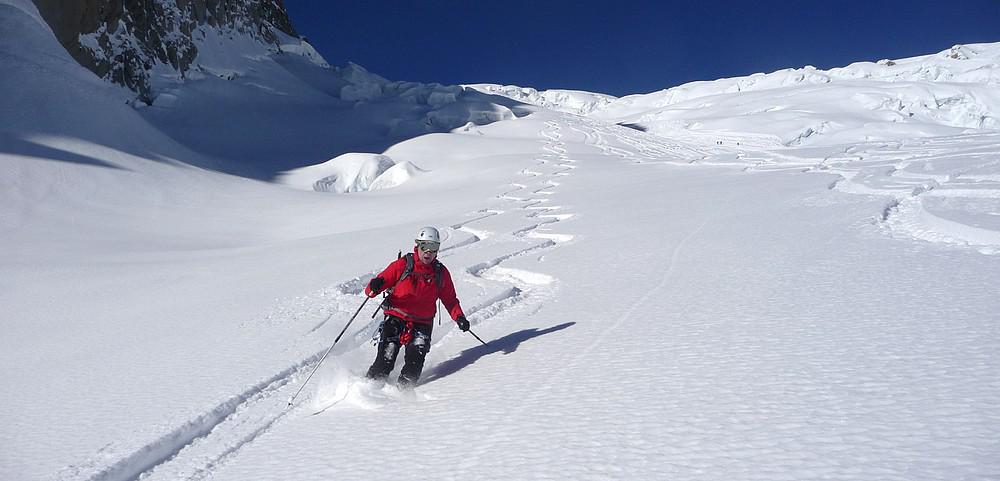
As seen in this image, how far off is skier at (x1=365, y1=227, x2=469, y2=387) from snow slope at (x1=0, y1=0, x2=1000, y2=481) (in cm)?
31

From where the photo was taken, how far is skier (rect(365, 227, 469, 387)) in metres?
4.19

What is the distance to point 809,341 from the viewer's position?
3.37 m

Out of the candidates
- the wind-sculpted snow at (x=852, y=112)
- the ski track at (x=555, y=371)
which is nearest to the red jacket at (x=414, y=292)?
the ski track at (x=555, y=371)

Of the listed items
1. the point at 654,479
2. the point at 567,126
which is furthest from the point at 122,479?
the point at 567,126

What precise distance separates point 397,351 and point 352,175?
20388 millimetres

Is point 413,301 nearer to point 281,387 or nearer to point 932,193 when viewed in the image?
point 281,387

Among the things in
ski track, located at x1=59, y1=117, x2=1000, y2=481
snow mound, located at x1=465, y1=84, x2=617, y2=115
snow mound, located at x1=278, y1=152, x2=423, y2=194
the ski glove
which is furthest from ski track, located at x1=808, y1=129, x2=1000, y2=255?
snow mound, located at x1=465, y1=84, x2=617, y2=115

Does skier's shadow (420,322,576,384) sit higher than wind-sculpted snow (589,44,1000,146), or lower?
lower

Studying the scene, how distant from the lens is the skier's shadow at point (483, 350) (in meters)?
4.22

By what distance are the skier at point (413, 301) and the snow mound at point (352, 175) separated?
1941cm

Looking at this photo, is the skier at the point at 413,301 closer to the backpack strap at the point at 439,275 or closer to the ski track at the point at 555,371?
the backpack strap at the point at 439,275

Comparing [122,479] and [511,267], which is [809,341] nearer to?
[122,479]

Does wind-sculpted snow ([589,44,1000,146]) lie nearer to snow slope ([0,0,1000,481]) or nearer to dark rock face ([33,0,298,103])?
snow slope ([0,0,1000,481])

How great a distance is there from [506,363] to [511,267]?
319cm
